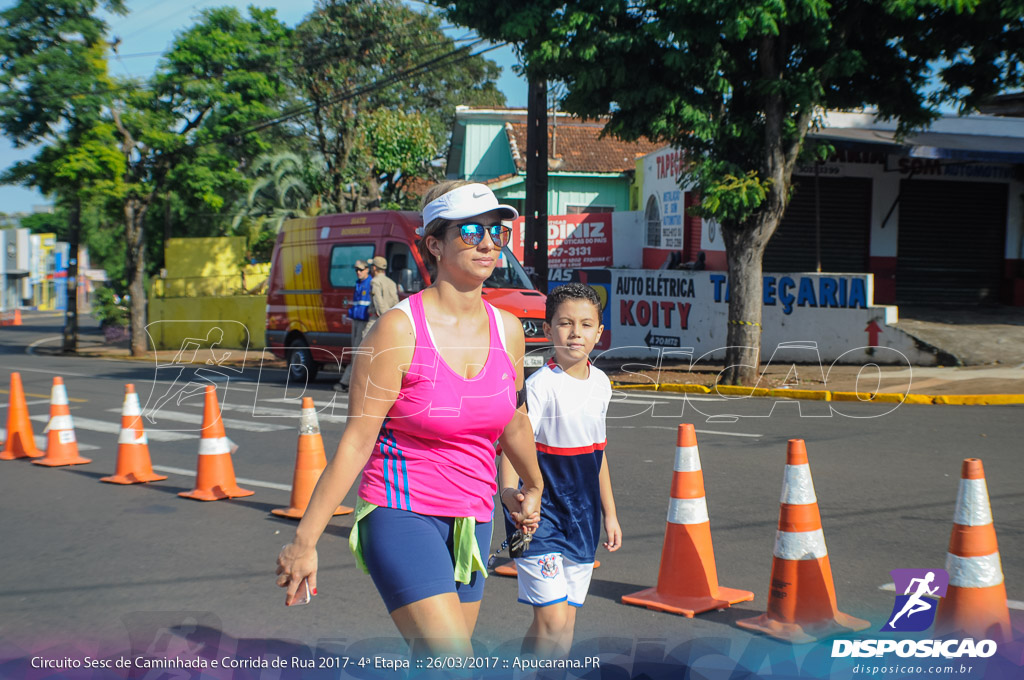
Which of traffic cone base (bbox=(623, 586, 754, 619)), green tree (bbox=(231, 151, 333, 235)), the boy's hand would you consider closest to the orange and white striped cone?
traffic cone base (bbox=(623, 586, 754, 619))

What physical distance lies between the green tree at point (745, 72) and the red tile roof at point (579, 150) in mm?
16134

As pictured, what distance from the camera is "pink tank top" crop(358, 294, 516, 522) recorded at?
285 centimetres

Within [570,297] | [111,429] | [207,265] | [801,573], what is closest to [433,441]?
[570,297]

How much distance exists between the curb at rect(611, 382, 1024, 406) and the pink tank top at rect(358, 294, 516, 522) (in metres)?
11.3

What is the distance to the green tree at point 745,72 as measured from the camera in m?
13.4

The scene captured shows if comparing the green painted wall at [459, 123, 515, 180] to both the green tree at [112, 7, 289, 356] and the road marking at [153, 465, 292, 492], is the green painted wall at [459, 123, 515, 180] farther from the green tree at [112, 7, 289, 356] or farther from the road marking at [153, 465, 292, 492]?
the road marking at [153, 465, 292, 492]

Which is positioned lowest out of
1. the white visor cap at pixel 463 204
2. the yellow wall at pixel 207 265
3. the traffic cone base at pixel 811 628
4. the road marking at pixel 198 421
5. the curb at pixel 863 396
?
the road marking at pixel 198 421

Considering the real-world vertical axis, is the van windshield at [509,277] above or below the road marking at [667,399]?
above

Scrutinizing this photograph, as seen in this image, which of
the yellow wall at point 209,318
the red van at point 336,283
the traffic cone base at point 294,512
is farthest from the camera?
the yellow wall at point 209,318

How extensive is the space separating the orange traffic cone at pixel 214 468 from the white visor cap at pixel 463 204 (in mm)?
5278

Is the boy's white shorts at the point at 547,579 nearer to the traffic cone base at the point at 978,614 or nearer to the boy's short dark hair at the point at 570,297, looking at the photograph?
the boy's short dark hair at the point at 570,297

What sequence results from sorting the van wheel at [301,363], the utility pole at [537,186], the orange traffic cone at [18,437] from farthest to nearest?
the utility pole at [537,186] → the van wheel at [301,363] → the orange traffic cone at [18,437]

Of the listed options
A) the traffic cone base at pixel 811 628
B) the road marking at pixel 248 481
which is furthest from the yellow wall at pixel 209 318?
the traffic cone base at pixel 811 628

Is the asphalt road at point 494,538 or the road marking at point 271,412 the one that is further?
the road marking at point 271,412
